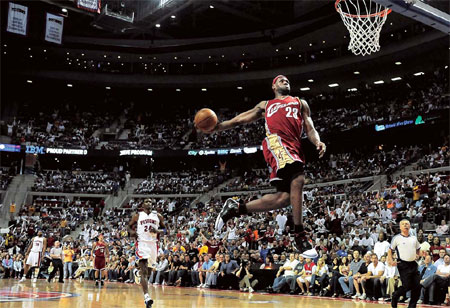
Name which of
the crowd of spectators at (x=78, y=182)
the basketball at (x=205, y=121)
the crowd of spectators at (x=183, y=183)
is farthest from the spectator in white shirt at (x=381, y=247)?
the crowd of spectators at (x=78, y=182)

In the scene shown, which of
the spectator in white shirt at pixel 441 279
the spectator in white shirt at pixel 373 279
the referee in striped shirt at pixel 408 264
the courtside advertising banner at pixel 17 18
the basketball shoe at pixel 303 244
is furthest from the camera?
the courtside advertising banner at pixel 17 18

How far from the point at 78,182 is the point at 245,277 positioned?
83.3 feet

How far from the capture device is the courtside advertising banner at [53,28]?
27716mm

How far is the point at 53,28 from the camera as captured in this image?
91.6ft

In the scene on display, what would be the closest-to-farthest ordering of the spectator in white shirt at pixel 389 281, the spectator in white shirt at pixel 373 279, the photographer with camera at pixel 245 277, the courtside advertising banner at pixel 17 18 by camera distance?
the spectator in white shirt at pixel 389 281 < the spectator in white shirt at pixel 373 279 < the photographer with camera at pixel 245 277 < the courtside advertising banner at pixel 17 18

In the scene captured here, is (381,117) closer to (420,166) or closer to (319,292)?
(420,166)

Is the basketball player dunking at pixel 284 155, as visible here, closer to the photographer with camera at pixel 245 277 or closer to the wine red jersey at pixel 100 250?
the photographer with camera at pixel 245 277

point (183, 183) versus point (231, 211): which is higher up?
point (183, 183)

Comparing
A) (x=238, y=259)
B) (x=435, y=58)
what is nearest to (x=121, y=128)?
(x=435, y=58)

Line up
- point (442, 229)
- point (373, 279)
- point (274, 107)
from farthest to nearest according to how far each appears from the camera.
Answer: point (442, 229), point (373, 279), point (274, 107)

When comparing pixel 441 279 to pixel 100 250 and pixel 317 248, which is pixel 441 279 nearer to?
pixel 317 248

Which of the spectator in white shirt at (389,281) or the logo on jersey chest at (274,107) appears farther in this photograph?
the spectator in white shirt at (389,281)

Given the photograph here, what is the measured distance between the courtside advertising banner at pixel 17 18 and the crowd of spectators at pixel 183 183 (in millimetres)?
13836

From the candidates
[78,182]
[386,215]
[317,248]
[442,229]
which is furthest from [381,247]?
[78,182]
